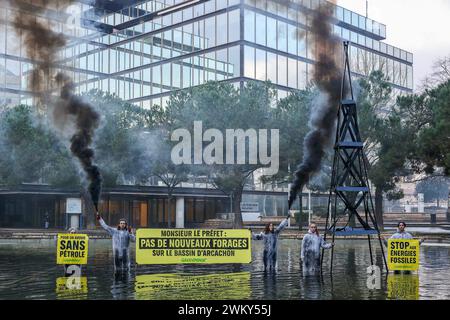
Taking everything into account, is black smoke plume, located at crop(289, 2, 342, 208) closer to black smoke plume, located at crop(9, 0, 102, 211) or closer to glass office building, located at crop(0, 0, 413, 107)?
black smoke plume, located at crop(9, 0, 102, 211)

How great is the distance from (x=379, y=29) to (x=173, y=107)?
140 feet

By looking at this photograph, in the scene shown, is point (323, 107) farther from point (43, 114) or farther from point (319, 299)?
point (43, 114)

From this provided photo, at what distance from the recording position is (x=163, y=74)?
87.9m

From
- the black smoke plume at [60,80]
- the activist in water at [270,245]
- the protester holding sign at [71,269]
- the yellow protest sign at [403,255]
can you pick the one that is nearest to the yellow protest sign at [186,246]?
the activist in water at [270,245]

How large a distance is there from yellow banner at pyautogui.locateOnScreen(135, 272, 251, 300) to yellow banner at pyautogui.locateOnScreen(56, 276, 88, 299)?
5.21ft

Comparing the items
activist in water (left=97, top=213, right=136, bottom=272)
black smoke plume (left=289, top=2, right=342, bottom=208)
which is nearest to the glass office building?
black smoke plume (left=289, top=2, right=342, bottom=208)

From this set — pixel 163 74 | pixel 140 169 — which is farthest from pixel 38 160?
pixel 163 74

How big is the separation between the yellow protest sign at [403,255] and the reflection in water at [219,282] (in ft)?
2.32

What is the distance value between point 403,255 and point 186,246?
26.5 ft

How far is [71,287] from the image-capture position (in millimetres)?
18359

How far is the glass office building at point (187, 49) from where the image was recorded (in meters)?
77.2

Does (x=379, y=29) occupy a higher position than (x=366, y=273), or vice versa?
(x=379, y=29)

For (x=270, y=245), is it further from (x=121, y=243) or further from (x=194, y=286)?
(x=121, y=243)

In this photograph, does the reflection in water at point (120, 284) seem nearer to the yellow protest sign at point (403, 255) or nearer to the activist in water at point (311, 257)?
the activist in water at point (311, 257)
